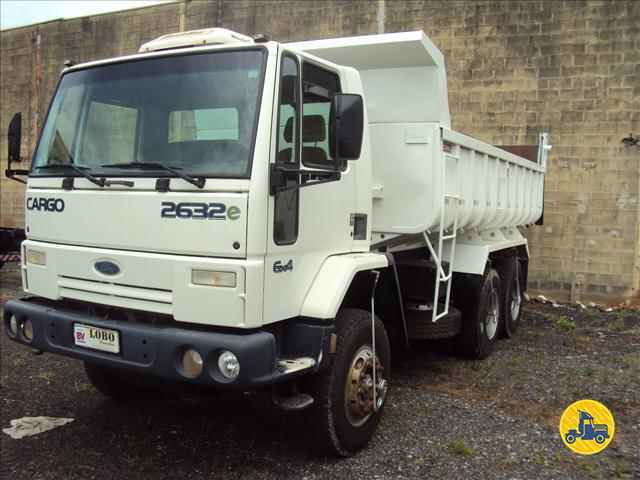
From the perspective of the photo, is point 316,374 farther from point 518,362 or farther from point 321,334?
point 518,362

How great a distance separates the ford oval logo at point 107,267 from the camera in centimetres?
344

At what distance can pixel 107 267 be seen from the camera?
348cm

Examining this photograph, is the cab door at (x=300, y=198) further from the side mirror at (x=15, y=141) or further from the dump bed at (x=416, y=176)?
the side mirror at (x=15, y=141)

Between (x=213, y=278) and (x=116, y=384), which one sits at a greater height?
(x=213, y=278)

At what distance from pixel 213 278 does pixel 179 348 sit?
0.40 metres

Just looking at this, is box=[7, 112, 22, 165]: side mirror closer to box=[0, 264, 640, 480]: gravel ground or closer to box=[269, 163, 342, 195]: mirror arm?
box=[0, 264, 640, 480]: gravel ground

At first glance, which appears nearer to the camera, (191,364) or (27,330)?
(191,364)

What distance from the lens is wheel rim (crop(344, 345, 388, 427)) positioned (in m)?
3.79

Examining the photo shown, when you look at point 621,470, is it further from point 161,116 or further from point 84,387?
point 84,387

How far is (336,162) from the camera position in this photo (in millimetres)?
3686

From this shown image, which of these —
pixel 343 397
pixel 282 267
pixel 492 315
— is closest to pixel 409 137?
pixel 282 267

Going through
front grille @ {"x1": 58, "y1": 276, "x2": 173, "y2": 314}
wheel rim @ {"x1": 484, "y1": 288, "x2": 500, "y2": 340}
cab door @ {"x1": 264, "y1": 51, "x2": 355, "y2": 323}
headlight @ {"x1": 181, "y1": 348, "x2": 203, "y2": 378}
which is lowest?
wheel rim @ {"x1": 484, "y1": 288, "x2": 500, "y2": 340}

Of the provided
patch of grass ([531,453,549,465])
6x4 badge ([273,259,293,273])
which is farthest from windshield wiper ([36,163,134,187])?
patch of grass ([531,453,549,465])

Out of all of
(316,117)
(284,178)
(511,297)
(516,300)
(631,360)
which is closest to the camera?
(284,178)
